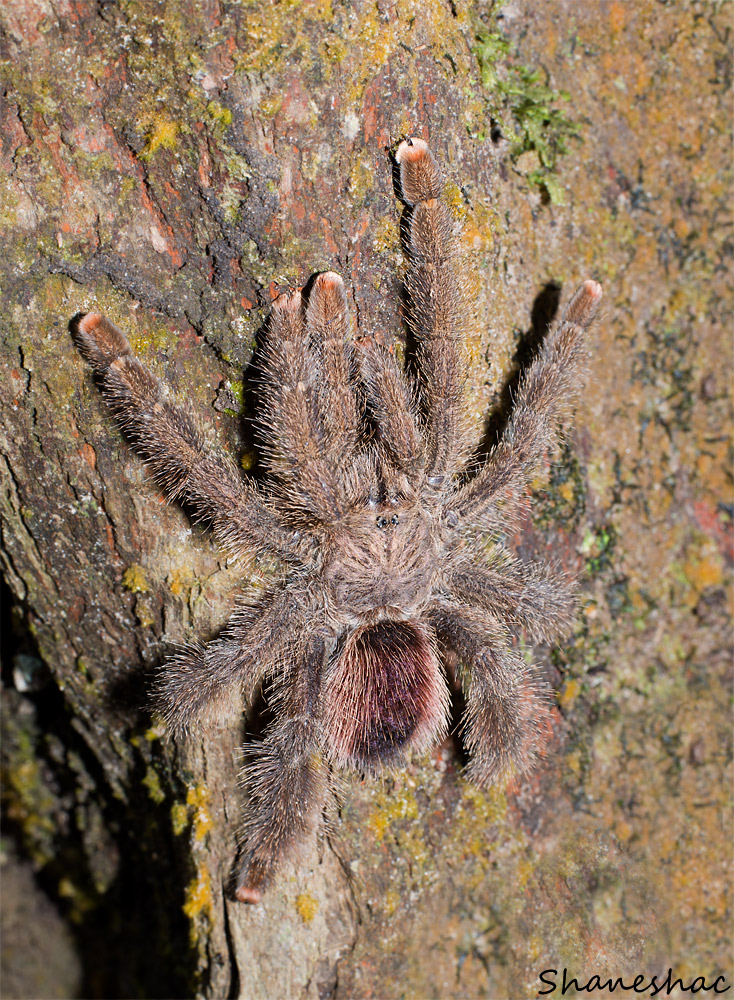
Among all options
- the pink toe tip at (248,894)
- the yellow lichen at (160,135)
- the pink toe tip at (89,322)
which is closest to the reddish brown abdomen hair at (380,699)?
the pink toe tip at (248,894)

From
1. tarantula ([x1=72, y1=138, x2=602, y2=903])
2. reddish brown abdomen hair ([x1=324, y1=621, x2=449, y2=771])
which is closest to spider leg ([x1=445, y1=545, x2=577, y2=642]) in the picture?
tarantula ([x1=72, y1=138, x2=602, y2=903])

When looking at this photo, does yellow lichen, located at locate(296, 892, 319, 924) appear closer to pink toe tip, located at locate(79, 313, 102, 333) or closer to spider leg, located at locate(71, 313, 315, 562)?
spider leg, located at locate(71, 313, 315, 562)

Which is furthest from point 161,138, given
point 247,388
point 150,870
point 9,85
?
point 150,870

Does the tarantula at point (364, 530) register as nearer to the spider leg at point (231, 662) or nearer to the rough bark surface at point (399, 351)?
the spider leg at point (231, 662)

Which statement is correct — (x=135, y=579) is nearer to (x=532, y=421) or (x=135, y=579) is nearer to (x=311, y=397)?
(x=311, y=397)

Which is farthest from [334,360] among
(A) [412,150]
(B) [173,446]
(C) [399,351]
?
(A) [412,150]
